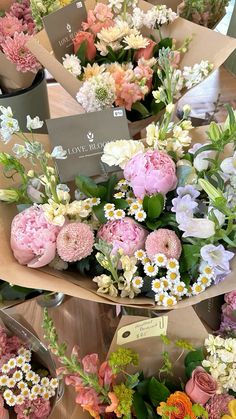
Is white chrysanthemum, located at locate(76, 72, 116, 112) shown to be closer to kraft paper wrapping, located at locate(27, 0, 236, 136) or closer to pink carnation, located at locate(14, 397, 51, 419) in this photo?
kraft paper wrapping, located at locate(27, 0, 236, 136)

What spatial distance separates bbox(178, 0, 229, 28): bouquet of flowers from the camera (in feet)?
4.38

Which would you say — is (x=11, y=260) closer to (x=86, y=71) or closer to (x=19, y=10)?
(x=86, y=71)

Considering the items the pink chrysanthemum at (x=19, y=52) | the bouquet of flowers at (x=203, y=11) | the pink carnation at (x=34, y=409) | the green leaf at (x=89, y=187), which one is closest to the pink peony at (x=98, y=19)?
the pink chrysanthemum at (x=19, y=52)

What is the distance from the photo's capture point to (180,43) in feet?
3.84

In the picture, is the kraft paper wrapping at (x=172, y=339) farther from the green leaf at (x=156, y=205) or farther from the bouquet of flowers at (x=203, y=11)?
the bouquet of flowers at (x=203, y=11)

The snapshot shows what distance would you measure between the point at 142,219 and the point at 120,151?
0.41ft

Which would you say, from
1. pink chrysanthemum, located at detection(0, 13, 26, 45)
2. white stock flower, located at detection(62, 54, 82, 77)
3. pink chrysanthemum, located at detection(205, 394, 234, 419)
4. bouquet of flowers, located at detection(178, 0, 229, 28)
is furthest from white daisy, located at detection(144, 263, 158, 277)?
bouquet of flowers, located at detection(178, 0, 229, 28)

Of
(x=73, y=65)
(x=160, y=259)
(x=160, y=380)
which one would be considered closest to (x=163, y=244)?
(x=160, y=259)

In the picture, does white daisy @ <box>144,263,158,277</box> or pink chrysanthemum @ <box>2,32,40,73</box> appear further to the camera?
pink chrysanthemum @ <box>2,32,40,73</box>

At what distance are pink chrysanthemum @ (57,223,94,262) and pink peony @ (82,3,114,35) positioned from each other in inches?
26.9

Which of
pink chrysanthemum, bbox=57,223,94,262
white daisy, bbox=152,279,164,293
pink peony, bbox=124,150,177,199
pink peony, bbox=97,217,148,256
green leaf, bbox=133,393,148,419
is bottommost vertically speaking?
green leaf, bbox=133,393,148,419

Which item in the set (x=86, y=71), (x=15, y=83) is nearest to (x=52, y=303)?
(x=86, y=71)

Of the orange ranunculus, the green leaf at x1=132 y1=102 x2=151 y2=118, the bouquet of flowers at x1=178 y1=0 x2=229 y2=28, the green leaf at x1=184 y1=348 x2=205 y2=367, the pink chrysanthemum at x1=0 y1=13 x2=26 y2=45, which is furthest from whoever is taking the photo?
the bouquet of flowers at x1=178 y1=0 x2=229 y2=28

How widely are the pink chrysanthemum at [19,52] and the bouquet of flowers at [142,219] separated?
479 millimetres
